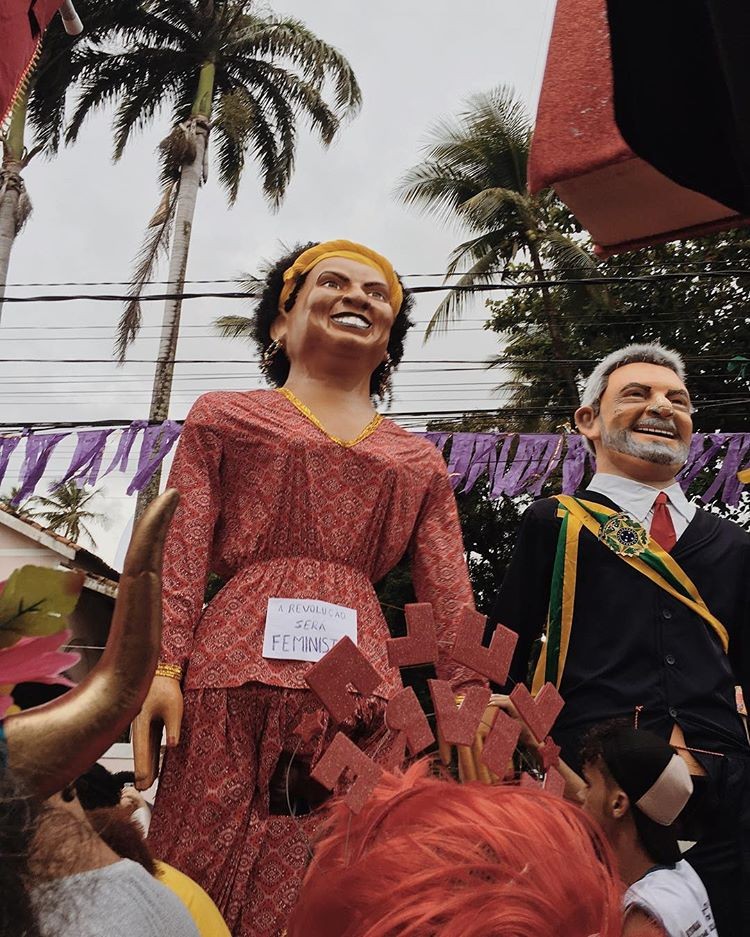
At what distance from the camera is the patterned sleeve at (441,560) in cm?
277

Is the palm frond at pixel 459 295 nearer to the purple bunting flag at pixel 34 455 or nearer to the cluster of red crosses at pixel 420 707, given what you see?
the purple bunting flag at pixel 34 455

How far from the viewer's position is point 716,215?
1.94 m

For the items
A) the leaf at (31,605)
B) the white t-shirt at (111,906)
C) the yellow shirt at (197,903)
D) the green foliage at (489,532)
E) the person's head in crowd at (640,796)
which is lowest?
the green foliage at (489,532)

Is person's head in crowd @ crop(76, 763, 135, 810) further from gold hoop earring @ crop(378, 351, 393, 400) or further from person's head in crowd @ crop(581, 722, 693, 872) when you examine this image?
gold hoop earring @ crop(378, 351, 393, 400)

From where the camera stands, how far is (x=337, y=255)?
3.07 meters

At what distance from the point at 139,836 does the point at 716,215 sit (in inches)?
57.0

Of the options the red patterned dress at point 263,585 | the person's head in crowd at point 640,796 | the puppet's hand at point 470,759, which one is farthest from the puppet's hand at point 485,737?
the person's head in crowd at point 640,796

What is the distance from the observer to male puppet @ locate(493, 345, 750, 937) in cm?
265

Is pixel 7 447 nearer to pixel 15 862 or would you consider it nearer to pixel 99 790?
pixel 99 790

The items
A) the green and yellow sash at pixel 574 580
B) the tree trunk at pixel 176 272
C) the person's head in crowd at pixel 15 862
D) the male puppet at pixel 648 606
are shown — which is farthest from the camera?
the tree trunk at pixel 176 272

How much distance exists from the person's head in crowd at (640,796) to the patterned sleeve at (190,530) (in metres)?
1.04

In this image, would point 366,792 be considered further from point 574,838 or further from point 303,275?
point 303,275

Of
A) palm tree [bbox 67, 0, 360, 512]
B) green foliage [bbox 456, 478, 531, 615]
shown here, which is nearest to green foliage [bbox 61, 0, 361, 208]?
palm tree [bbox 67, 0, 360, 512]

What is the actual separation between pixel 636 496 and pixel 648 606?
0.36m
